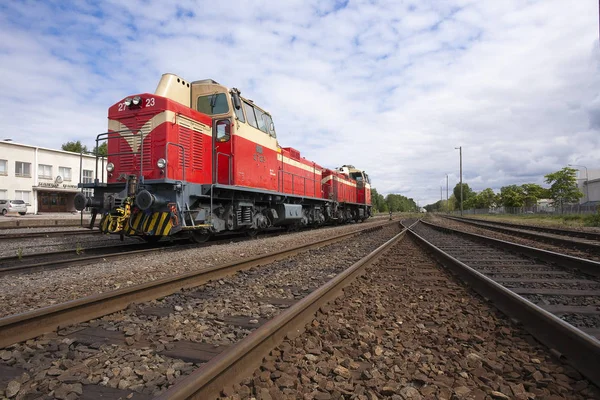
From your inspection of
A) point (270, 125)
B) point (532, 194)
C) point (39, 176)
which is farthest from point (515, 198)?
point (39, 176)

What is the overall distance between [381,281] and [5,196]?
40575 mm

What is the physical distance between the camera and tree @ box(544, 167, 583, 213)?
43.7m

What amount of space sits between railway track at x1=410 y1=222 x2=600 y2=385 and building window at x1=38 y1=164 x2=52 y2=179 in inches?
1598

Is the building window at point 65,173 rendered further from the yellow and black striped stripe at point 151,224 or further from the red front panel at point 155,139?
the yellow and black striped stripe at point 151,224

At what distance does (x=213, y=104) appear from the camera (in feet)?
30.9

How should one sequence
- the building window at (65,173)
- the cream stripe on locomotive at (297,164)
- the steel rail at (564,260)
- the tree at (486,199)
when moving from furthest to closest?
the tree at (486,199), the building window at (65,173), the cream stripe on locomotive at (297,164), the steel rail at (564,260)

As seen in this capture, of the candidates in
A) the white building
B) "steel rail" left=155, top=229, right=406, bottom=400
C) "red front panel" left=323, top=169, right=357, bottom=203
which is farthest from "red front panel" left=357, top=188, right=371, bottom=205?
the white building

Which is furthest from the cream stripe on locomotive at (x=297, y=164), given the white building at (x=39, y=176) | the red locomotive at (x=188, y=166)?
the white building at (x=39, y=176)

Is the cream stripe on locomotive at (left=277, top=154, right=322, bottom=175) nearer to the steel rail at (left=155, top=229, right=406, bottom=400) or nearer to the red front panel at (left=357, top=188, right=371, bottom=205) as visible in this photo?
the red front panel at (left=357, top=188, right=371, bottom=205)

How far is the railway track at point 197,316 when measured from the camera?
2.06 meters

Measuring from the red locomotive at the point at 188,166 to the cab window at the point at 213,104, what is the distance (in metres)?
0.03

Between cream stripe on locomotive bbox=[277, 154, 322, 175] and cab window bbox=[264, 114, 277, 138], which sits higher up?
cab window bbox=[264, 114, 277, 138]

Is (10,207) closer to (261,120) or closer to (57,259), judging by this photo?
(261,120)

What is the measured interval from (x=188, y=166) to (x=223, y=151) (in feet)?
4.27
